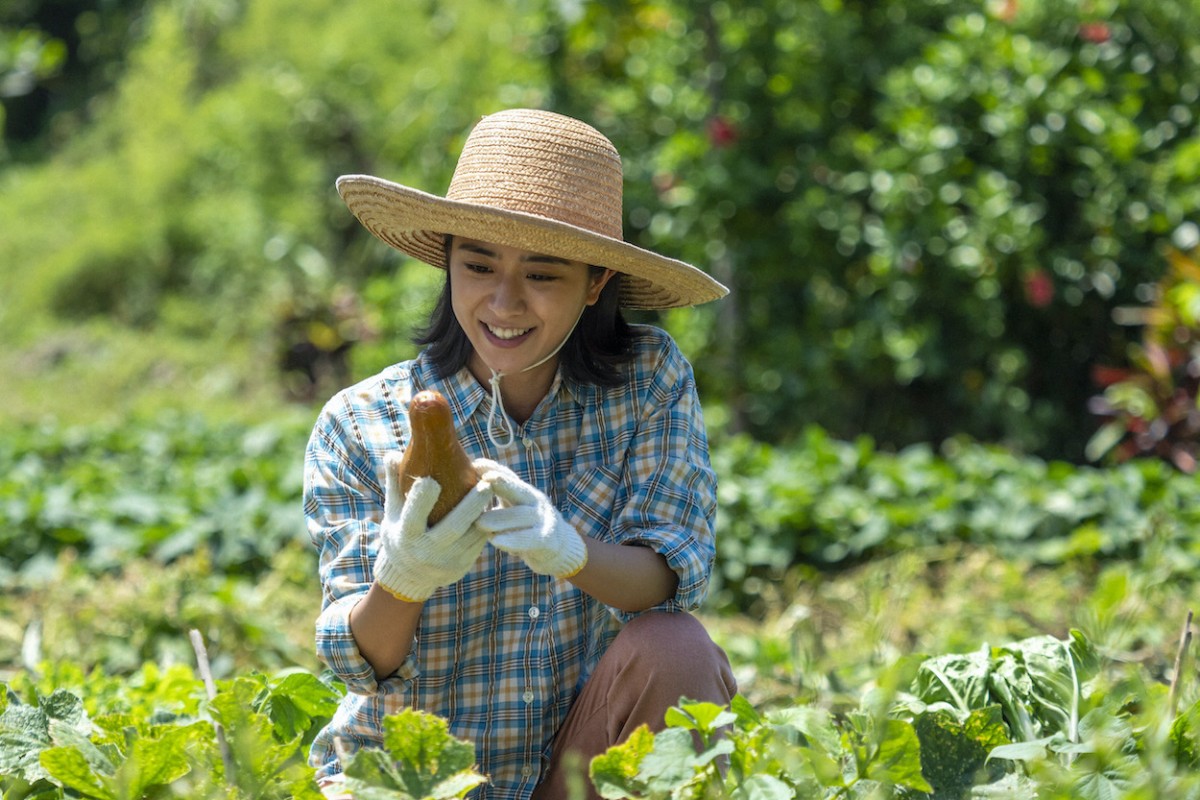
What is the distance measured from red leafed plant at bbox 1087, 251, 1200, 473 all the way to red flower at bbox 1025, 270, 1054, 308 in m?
0.29

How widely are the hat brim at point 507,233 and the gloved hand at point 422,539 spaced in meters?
0.37

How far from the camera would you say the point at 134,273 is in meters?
11.1

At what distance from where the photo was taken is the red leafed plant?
493 cm

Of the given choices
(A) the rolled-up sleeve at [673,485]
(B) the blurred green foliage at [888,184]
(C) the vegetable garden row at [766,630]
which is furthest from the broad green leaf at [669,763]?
(B) the blurred green foliage at [888,184]

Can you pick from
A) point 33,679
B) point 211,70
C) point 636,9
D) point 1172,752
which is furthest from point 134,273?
point 1172,752

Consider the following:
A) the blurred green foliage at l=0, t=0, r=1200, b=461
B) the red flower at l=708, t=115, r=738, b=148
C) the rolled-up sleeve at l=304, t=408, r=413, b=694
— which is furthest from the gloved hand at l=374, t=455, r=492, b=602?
the red flower at l=708, t=115, r=738, b=148

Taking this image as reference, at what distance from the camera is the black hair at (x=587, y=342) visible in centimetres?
204

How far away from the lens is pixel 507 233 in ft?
6.07

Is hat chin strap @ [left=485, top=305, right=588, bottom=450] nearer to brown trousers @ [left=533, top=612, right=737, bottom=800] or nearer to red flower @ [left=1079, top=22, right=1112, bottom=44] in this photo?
brown trousers @ [left=533, top=612, right=737, bottom=800]

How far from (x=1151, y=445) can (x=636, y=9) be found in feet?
9.25

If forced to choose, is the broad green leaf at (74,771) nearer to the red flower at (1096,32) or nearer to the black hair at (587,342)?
the black hair at (587,342)

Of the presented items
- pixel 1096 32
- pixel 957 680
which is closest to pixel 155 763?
pixel 957 680

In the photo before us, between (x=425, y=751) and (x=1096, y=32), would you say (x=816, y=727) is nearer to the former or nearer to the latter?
(x=425, y=751)

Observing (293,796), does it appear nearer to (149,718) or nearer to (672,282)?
(149,718)
